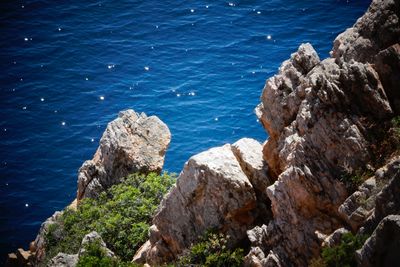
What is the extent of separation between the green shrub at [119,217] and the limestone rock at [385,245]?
716 inches

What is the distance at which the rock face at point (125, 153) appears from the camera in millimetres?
31672

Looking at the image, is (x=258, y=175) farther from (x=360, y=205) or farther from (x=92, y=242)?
(x=92, y=242)

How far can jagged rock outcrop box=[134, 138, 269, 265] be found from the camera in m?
20.6

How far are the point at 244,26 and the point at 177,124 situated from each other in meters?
21.9

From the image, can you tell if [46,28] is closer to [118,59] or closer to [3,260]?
[118,59]

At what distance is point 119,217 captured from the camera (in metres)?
27.3

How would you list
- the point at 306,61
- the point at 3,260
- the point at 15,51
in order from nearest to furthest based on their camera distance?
the point at 306,61
the point at 3,260
the point at 15,51

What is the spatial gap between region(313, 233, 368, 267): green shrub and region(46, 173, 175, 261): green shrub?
16073mm

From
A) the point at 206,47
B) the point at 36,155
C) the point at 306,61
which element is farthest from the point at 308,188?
the point at 206,47

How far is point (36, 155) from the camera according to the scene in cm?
4772

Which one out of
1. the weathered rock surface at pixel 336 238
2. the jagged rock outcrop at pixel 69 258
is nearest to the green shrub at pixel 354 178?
the weathered rock surface at pixel 336 238

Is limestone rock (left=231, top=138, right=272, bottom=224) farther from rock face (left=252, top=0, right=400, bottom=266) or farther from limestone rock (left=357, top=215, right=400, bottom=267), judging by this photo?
limestone rock (left=357, top=215, right=400, bottom=267)

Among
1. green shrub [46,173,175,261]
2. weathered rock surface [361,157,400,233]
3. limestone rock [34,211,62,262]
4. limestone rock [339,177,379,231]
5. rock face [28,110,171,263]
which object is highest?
weathered rock surface [361,157,400,233]

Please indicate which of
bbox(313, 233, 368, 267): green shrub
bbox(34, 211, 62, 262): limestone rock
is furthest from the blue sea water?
bbox(313, 233, 368, 267): green shrub
